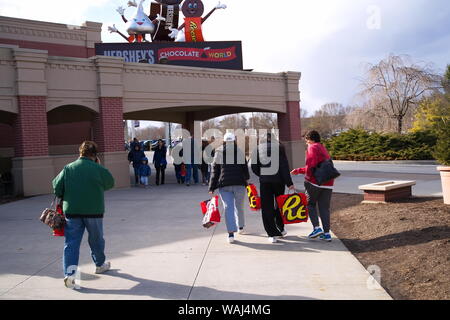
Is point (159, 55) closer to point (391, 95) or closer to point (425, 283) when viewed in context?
point (425, 283)

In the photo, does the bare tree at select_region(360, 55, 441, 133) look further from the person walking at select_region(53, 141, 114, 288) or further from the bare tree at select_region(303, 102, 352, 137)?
the person walking at select_region(53, 141, 114, 288)

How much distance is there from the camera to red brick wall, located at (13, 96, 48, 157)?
42.5 ft

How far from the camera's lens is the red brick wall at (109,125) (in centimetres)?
1446

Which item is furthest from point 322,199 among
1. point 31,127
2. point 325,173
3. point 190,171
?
point 31,127

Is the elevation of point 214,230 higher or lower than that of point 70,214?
lower

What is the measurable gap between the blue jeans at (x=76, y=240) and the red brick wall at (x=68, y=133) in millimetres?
15344

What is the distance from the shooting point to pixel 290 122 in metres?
19.6

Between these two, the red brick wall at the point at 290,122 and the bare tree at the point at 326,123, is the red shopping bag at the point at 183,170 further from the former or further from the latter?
the bare tree at the point at 326,123

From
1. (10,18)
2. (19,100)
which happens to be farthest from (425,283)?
(10,18)

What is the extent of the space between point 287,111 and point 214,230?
1265 centimetres

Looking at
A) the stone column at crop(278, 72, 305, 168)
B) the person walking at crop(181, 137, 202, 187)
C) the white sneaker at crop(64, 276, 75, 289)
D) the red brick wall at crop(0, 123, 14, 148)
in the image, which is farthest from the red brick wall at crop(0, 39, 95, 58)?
the white sneaker at crop(64, 276, 75, 289)

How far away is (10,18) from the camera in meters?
18.7

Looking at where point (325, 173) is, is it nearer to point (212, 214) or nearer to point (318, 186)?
point (318, 186)

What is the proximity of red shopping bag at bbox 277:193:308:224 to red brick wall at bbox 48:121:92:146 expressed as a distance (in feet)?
50.0
